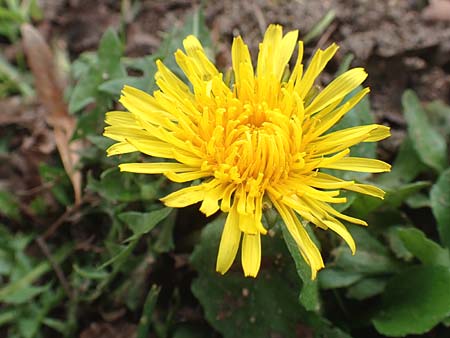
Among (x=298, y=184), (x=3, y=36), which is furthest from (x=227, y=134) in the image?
(x=3, y=36)

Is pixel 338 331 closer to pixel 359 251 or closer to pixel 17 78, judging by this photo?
pixel 359 251

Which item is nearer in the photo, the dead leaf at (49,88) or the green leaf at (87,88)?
the green leaf at (87,88)

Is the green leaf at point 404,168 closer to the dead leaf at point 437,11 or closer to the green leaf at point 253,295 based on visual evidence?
the green leaf at point 253,295

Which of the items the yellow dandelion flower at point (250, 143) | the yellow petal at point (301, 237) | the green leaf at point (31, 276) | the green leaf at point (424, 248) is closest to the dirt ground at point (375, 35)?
the green leaf at point (424, 248)

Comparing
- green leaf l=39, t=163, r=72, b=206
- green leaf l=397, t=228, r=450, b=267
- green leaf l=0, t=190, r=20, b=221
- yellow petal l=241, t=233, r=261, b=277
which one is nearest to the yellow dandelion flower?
yellow petal l=241, t=233, r=261, b=277

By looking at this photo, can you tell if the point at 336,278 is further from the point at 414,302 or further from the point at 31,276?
the point at 31,276

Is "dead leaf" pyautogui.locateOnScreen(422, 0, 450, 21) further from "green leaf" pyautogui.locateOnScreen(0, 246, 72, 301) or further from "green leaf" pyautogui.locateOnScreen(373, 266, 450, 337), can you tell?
"green leaf" pyautogui.locateOnScreen(0, 246, 72, 301)

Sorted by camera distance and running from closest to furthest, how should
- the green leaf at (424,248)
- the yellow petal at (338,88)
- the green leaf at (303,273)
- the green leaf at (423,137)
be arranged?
1. the green leaf at (303,273)
2. the yellow petal at (338,88)
3. the green leaf at (424,248)
4. the green leaf at (423,137)
